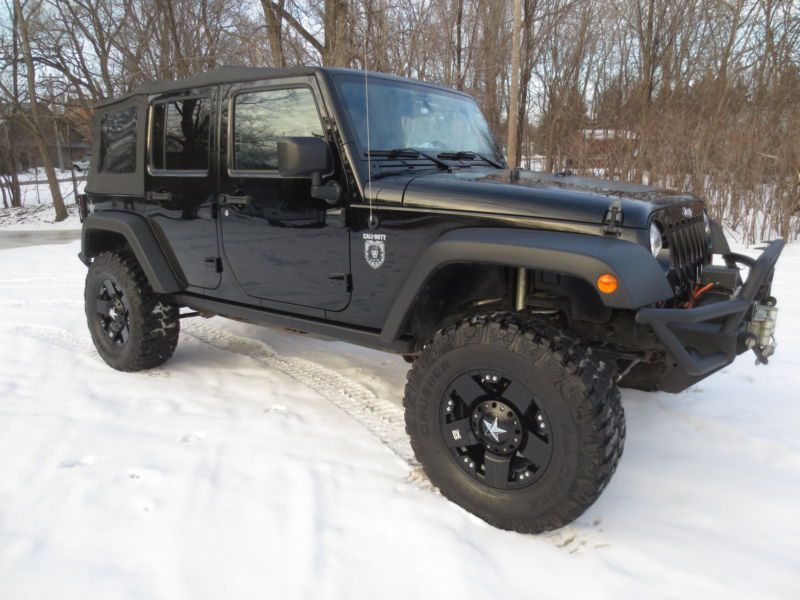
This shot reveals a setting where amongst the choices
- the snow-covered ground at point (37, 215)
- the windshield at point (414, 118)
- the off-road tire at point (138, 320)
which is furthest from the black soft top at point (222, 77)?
the snow-covered ground at point (37, 215)

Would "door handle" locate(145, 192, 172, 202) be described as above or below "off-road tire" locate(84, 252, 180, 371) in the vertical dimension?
above

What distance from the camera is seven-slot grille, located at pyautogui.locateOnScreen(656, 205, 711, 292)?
7.80 ft

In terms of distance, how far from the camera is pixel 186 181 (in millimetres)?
3469

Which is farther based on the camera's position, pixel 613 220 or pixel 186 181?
pixel 186 181

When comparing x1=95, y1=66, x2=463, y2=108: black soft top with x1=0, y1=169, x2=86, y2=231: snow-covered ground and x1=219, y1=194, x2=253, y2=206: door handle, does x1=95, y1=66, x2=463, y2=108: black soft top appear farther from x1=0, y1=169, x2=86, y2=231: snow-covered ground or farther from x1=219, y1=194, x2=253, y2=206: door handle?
x1=0, y1=169, x2=86, y2=231: snow-covered ground

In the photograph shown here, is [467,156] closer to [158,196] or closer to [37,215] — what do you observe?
[158,196]

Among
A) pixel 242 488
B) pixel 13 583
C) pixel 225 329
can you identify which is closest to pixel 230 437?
pixel 242 488

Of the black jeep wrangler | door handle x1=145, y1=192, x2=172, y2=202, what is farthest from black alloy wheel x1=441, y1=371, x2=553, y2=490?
door handle x1=145, y1=192, x2=172, y2=202

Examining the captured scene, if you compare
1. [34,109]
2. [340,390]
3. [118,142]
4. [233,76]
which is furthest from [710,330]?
[34,109]

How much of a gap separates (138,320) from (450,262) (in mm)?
2481

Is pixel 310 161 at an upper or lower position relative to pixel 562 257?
upper

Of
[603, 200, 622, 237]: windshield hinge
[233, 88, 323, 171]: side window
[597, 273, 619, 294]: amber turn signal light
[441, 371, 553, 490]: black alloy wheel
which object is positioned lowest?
[441, 371, 553, 490]: black alloy wheel

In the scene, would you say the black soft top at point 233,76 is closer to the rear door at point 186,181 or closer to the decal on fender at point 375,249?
the rear door at point 186,181

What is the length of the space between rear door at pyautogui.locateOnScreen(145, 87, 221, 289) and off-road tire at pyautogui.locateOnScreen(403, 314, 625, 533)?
1.68m
